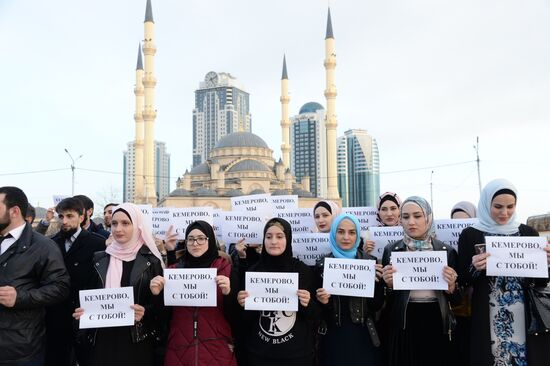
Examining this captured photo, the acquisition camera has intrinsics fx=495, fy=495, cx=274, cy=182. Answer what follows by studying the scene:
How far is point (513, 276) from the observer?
148 inches

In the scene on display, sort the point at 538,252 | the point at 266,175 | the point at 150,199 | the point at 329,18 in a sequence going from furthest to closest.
Answer: the point at 266,175, the point at 329,18, the point at 150,199, the point at 538,252

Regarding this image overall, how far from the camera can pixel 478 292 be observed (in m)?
3.91

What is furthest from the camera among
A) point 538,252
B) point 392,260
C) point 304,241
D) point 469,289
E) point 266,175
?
point 266,175

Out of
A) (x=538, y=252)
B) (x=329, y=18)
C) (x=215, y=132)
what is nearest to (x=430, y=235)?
(x=538, y=252)

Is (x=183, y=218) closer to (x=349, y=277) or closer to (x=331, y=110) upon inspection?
(x=349, y=277)

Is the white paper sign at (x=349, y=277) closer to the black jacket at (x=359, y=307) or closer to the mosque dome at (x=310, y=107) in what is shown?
the black jacket at (x=359, y=307)

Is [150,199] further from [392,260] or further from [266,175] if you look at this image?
[392,260]

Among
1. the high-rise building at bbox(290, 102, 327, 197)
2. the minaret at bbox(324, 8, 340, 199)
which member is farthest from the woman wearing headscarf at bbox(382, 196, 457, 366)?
the high-rise building at bbox(290, 102, 327, 197)

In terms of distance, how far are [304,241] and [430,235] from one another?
133 centimetres

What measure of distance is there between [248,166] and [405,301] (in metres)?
50.7

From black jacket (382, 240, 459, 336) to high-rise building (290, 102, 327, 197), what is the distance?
79.8 metres

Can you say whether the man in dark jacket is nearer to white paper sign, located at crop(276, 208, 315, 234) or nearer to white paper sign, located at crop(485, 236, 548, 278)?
white paper sign, located at crop(276, 208, 315, 234)

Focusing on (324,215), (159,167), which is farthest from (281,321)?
(159,167)

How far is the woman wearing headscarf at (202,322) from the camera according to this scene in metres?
3.81
